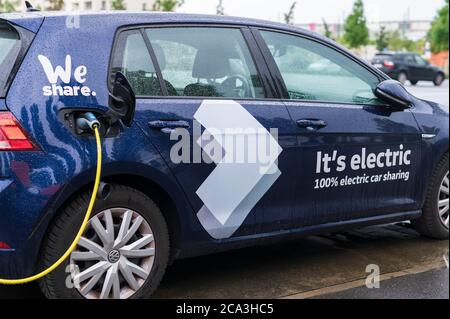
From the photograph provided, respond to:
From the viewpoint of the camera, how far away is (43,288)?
10.9ft

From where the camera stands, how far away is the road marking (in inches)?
157

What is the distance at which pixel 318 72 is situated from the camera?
4.62 m

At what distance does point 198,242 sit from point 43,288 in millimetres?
886

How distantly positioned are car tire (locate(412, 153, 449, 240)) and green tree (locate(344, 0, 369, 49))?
5411cm

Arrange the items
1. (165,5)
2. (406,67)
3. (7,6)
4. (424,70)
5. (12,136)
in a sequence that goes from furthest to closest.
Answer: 1. (424,70)
2. (406,67)
3. (7,6)
4. (165,5)
5. (12,136)

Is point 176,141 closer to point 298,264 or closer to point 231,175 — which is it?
point 231,175

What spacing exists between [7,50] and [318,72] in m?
2.17

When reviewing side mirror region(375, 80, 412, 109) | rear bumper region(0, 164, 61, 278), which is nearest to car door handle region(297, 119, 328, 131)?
side mirror region(375, 80, 412, 109)

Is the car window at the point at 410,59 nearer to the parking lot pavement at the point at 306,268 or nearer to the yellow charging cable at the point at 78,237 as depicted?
the parking lot pavement at the point at 306,268

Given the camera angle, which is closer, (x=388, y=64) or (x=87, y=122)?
(x=87, y=122)

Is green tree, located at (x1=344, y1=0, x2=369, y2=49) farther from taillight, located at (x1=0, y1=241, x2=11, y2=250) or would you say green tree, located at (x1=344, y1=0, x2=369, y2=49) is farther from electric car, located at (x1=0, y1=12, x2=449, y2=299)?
taillight, located at (x1=0, y1=241, x2=11, y2=250)

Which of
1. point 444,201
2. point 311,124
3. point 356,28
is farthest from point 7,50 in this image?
point 356,28
